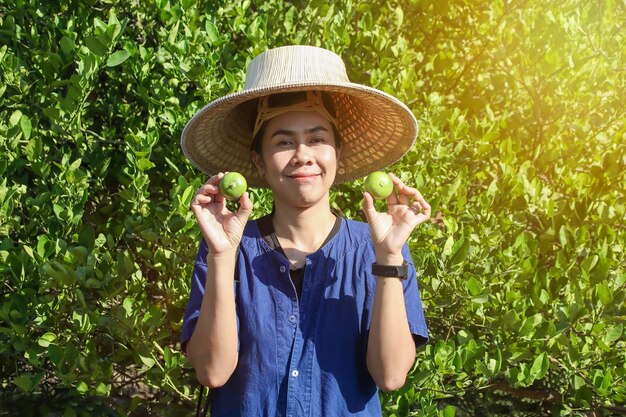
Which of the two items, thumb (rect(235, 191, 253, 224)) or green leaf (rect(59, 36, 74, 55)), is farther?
green leaf (rect(59, 36, 74, 55))

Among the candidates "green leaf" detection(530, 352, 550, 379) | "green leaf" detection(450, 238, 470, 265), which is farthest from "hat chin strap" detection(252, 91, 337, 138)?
"green leaf" detection(530, 352, 550, 379)

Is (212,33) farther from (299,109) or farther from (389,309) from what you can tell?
(389,309)

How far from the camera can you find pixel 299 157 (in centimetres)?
246

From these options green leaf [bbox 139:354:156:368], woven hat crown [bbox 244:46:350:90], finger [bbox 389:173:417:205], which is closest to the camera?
finger [bbox 389:173:417:205]

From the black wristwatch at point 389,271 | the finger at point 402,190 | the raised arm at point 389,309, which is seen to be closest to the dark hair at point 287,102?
the finger at point 402,190

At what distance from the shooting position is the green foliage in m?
3.30

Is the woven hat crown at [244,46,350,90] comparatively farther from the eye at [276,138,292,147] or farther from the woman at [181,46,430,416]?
the eye at [276,138,292,147]

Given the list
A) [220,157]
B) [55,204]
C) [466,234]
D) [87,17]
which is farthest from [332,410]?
[87,17]

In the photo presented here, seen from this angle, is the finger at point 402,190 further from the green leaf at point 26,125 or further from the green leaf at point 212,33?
the green leaf at point 26,125

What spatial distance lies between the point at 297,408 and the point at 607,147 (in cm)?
230

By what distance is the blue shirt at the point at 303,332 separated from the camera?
7.83 feet

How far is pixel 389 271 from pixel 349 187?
143cm

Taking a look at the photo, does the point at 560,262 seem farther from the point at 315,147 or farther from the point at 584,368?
the point at 315,147

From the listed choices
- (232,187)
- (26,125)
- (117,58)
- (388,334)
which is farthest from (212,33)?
(388,334)
